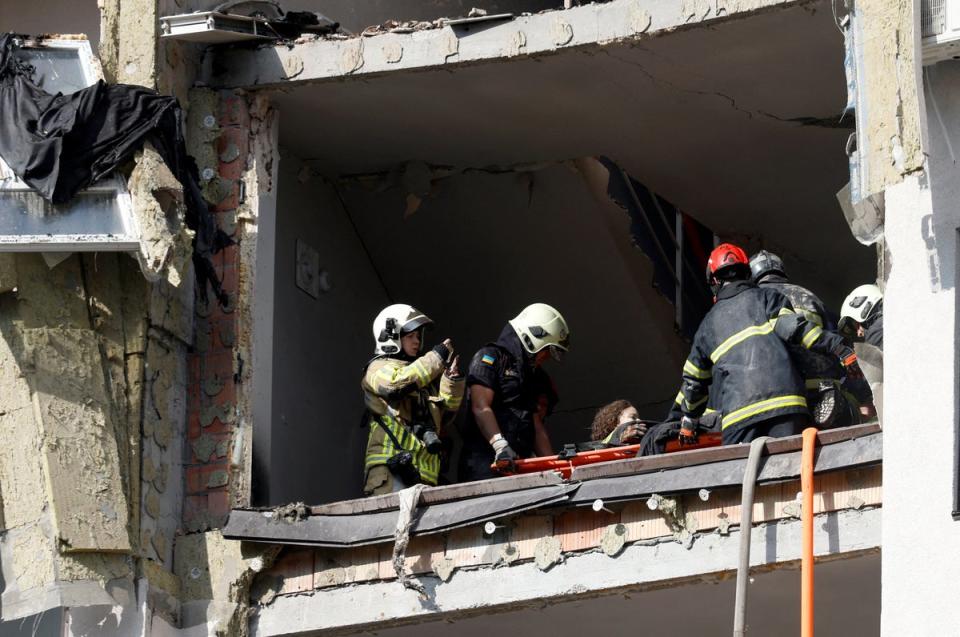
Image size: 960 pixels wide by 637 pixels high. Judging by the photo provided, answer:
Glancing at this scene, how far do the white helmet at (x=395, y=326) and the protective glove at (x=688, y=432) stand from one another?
2008 millimetres

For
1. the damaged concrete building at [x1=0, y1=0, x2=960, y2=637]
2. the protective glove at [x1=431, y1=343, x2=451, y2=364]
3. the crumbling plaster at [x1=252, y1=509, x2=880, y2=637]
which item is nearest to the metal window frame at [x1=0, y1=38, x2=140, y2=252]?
the damaged concrete building at [x1=0, y1=0, x2=960, y2=637]

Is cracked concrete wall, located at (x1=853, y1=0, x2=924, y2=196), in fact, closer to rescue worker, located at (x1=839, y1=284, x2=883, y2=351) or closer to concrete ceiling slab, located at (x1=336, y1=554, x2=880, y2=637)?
concrete ceiling slab, located at (x1=336, y1=554, x2=880, y2=637)

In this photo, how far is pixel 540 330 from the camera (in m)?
12.1

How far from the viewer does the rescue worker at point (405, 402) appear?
11.5 m

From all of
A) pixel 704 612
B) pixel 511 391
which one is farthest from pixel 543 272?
pixel 704 612

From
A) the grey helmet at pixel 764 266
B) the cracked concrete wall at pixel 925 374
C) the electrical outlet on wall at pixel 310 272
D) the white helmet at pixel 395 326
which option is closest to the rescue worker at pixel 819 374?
the grey helmet at pixel 764 266

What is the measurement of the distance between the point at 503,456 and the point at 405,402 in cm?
80

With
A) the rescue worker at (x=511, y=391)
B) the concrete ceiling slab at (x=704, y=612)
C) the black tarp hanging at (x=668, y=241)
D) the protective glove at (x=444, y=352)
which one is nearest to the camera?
the concrete ceiling slab at (x=704, y=612)

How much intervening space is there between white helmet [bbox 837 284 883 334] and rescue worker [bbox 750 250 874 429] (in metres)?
0.56

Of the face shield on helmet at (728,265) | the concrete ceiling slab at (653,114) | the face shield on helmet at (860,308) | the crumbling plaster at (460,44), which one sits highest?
the crumbling plaster at (460,44)

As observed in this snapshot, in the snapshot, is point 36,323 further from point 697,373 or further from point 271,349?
point 697,373

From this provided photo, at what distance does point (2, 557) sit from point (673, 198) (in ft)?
20.1

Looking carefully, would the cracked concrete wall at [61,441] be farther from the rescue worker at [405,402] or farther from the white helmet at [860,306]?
the white helmet at [860,306]

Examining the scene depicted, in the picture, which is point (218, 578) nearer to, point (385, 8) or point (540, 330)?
point (540, 330)
